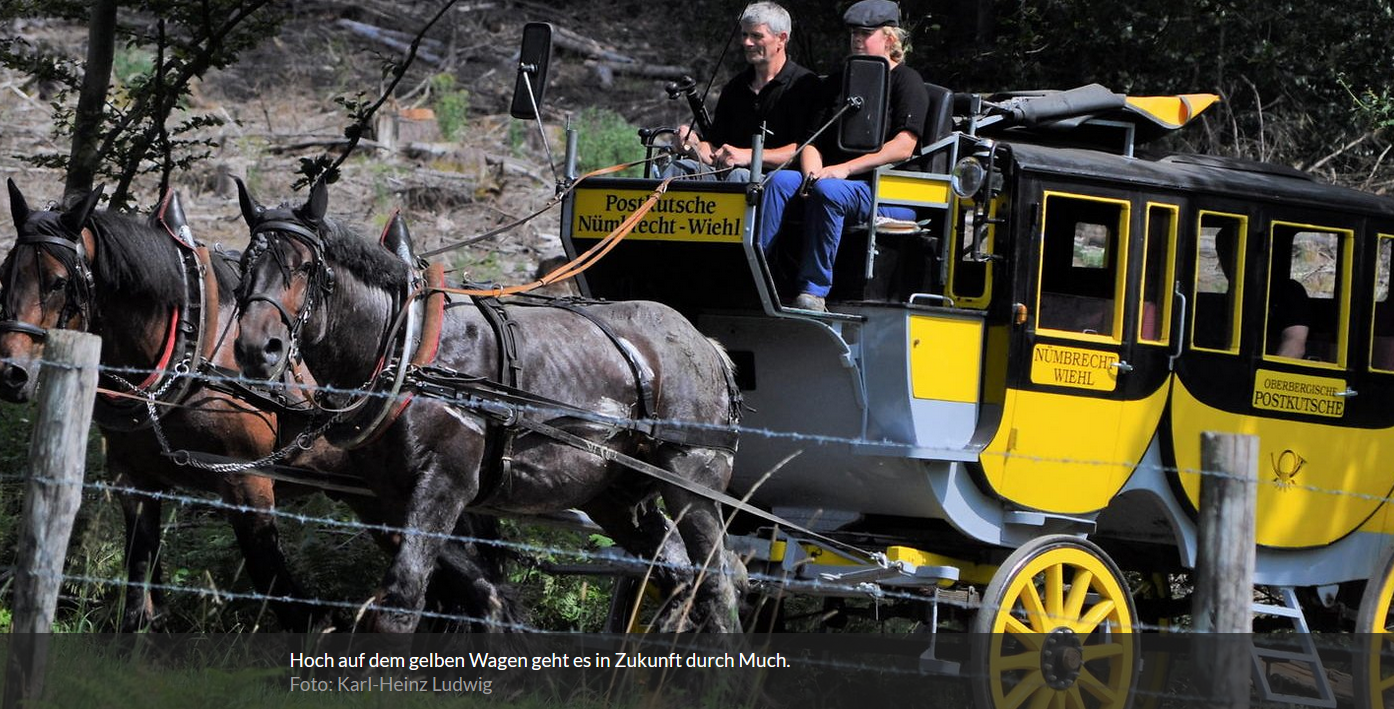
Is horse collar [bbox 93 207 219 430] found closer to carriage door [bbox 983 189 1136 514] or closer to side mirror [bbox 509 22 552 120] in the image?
side mirror [bbox 509 22 552 120]

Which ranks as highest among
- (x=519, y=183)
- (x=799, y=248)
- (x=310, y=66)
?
(x=310, y=66)

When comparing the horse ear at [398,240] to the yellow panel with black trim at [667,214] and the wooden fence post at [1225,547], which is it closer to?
the yellow panel with black trim at [667,214]

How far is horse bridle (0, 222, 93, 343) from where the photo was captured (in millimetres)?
6324

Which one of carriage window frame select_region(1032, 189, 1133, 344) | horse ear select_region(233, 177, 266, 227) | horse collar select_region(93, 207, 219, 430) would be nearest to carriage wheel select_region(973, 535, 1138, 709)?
carriage window frame select_region(1032, 189, 1133, 344)

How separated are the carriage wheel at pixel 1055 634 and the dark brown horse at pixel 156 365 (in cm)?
204

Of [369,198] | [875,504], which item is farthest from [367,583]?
[369,198]

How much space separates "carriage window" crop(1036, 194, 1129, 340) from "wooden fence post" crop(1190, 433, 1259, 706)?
6.60 ft

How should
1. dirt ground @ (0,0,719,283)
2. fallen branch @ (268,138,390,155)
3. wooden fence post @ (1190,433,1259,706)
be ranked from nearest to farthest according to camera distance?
wooden fence post @ (1190,433,1259,706) < dirt ground @ (0,0,719,283) < fallen branch @ (268,138,390,155)

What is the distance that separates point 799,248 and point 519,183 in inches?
314

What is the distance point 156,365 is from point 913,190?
3.14m

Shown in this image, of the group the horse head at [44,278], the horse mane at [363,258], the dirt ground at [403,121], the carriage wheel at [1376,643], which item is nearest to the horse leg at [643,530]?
the horse mane at [363,258]

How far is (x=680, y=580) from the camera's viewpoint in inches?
269

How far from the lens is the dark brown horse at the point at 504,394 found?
5.69 meters

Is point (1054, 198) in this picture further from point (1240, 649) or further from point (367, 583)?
point (367, 583)
